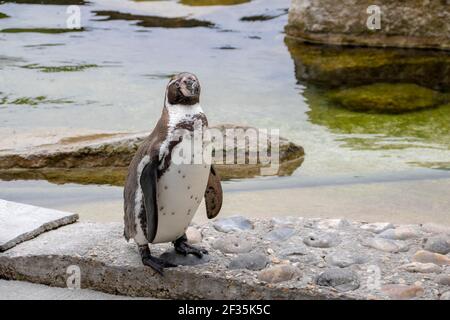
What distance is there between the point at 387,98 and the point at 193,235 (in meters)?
4.75

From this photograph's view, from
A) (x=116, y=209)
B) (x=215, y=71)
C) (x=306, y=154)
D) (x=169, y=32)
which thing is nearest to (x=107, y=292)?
(x=116, y=209)

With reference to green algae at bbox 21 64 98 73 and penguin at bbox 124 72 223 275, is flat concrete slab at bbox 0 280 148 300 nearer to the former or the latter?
penguin at bbox 124 72 223 275

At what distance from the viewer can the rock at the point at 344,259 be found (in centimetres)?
352

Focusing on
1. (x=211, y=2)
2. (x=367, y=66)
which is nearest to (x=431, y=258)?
(x=367, y=66)

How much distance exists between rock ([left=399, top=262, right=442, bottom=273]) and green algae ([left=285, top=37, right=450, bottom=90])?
5.40 metres

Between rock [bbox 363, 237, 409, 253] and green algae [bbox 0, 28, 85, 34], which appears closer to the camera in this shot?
rock [bbox 363, 237, 409, 253]

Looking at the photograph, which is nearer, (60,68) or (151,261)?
(151,261)

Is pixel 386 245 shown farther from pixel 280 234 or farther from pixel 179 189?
pixel 179 189

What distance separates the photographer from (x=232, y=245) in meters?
3.72

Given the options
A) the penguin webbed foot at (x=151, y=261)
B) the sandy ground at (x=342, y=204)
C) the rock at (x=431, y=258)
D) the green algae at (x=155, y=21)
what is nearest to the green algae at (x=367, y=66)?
the green algae at (x=155, y=21)

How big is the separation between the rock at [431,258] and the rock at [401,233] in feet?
0.81

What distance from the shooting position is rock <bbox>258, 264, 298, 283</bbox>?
133 inches

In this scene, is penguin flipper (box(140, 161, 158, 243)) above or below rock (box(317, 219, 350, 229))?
above

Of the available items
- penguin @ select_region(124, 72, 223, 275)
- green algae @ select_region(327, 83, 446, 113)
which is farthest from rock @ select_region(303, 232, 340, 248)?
green algae @ select_region(327, 83, 446, 113)
